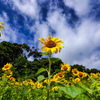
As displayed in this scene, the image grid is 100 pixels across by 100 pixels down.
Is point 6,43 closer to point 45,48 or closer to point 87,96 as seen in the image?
point 45,48

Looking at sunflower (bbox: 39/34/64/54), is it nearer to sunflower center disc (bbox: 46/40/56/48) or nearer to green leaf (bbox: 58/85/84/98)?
sunflower center disc (bbox: 46/40/56/48)

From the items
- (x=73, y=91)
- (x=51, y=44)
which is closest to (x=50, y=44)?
(x=51, y=44)

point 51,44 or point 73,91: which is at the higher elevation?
point 51,44

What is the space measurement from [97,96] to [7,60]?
12.6 m

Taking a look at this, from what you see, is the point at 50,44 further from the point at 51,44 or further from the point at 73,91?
the point at 73,91

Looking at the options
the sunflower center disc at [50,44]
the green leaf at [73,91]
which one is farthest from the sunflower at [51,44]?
the green leaf at [73,91]

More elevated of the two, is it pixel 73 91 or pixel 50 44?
pixel 50 44

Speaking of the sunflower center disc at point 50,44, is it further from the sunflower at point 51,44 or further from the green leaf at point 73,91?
the green leaf at point 73,91

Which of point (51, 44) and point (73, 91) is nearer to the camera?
point (73, 91)

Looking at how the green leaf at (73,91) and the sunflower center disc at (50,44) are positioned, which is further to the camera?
the sunflower center disc at (50,44)

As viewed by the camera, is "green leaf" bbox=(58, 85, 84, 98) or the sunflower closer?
"green leaf" bbox=(58, 85, 84, 98)

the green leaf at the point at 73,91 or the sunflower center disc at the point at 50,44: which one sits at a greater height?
the sunflower center disc at the point at 50,44

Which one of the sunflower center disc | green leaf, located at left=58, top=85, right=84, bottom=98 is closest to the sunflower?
the sunflower center disc

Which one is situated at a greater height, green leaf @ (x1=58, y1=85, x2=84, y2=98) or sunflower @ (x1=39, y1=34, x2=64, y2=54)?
sunflower @ (x1=39, y1=34, x2=64, y2=54)
